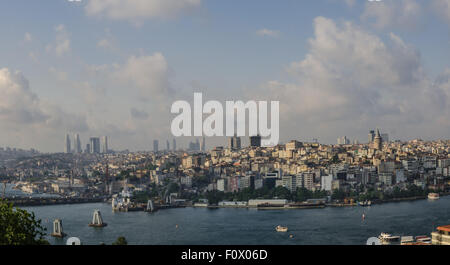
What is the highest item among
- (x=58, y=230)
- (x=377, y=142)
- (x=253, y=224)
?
(x=377, y=142)

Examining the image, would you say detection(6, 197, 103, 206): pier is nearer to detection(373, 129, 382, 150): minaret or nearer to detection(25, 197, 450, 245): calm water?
detection(25, 197, 450, 245): calm water

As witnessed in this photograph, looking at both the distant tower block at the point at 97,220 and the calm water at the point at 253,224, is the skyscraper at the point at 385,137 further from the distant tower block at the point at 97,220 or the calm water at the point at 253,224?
the distant tower block at the point at 97,220

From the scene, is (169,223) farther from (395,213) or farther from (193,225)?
(395,213)

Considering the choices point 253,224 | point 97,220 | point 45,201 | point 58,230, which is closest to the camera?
point 58,230

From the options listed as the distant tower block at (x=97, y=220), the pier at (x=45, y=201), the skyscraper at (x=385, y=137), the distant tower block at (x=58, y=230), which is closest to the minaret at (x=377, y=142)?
the skyscraper at (x=385, y=137)

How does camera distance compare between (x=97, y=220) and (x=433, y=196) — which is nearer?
(x=97, y=220)

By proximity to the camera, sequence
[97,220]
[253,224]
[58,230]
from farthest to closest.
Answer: [253,224] < [97,220] < [58,230]

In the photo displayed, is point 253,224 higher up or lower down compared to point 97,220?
lower down

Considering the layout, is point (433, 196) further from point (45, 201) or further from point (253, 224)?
point (45, 201)

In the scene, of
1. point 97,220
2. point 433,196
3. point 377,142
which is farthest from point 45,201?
point 433,196
